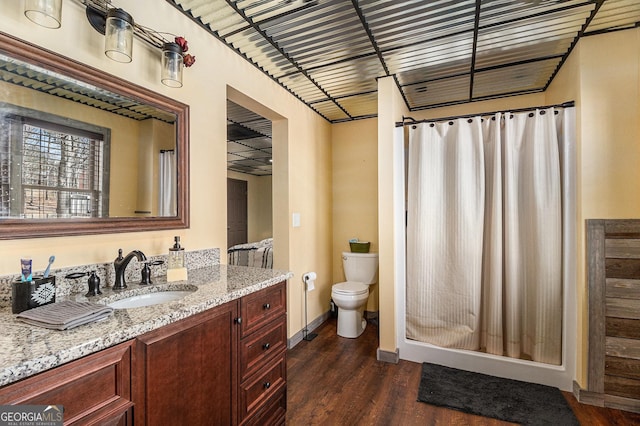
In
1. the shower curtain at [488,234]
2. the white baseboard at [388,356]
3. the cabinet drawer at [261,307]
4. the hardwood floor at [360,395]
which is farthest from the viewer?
the white baseboard at [388,356]

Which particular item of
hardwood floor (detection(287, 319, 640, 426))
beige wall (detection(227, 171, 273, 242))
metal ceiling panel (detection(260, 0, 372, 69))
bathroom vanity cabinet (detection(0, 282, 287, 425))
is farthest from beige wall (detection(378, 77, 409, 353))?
beige wall (detection(227, 171, 273, 242))

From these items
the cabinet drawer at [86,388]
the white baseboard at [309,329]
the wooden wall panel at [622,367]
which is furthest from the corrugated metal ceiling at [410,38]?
the white baseboard at [309,329]

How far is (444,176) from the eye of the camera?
2535 millimetres

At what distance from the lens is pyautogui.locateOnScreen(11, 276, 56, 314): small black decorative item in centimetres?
99

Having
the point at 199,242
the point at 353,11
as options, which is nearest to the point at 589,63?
the point at 353,11

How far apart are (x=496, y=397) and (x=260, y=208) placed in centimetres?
652

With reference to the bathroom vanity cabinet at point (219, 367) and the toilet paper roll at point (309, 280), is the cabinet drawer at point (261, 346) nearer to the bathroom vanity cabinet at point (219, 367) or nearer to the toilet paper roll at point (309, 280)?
the bathroom vanity cabinet at point (219, 367)

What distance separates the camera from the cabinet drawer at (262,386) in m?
1.38

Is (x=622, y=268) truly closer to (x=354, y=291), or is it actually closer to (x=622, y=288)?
(x=622, y=288)

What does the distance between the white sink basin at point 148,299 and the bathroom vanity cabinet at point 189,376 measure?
29 cm

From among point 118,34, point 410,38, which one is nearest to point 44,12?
point 118,34

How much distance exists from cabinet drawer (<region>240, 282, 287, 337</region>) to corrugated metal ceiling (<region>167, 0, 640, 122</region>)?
1.64 metres

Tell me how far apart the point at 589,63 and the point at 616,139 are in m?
0.54

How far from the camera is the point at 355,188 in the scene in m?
3.71
